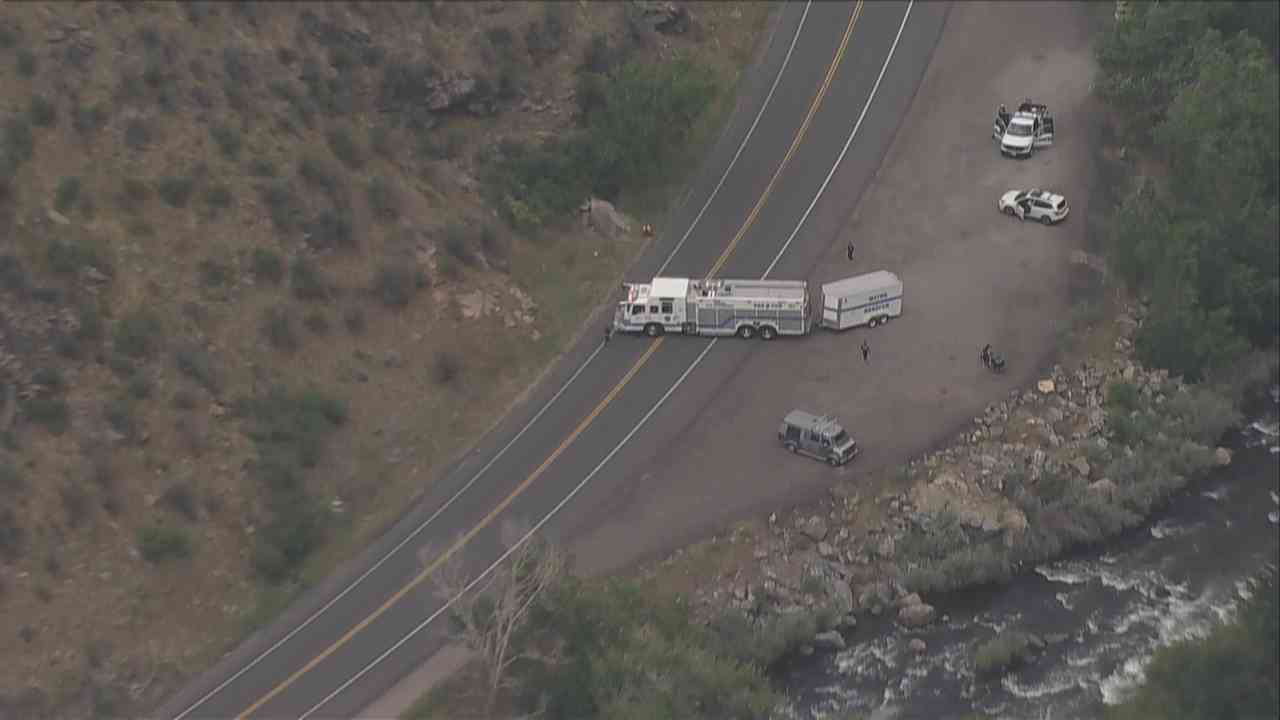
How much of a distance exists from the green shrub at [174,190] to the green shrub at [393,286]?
8716mm

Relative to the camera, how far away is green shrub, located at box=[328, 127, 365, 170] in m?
70.3

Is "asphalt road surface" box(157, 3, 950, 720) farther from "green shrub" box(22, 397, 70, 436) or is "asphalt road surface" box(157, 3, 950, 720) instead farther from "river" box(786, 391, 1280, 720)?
"river" box(786, 391, 1280, 720)

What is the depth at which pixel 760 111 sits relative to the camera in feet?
266

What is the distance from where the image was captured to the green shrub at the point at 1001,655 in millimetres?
53750

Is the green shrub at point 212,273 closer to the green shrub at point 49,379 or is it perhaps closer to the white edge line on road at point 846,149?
the green shrub at point 49,379

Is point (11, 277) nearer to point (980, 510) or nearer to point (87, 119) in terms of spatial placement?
point (87, 119)

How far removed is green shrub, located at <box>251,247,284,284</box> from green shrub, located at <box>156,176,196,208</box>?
141 inches

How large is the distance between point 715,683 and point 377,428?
19.0 meters

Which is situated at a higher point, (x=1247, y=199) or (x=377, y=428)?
(x=1247, y=199)

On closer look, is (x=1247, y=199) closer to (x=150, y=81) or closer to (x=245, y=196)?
(x=245, y=196)

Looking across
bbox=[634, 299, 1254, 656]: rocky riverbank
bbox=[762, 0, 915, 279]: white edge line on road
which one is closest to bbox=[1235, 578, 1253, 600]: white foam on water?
bbox=[634, 299, 1254, 656]: rocky riverbank

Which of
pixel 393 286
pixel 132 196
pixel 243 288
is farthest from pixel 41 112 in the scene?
pixel 393 286

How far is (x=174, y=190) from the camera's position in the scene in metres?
63.1

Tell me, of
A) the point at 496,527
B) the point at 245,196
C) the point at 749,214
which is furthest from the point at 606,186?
the point at 496,527
